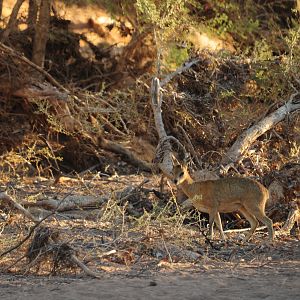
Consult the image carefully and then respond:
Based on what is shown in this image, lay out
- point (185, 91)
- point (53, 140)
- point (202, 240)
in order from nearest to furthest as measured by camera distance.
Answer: point (202, 240)
point (185, 91)
point (53, 140)

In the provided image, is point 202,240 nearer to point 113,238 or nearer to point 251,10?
point 113,238

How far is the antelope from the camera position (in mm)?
10672

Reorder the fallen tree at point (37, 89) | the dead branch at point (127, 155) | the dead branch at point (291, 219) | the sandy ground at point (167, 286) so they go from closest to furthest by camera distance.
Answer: the sandy ground at point (167, 286)
the dead branch at point (291, 219)
the fallen tree at point (37, 89)
the dead branch at point (127, 155)

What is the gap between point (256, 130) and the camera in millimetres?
12781

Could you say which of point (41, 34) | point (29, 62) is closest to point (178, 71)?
point (29, 62)

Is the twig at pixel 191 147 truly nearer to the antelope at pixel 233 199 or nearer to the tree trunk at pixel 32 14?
the antelope at pixel 233 199

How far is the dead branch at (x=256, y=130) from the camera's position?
40.5 feet

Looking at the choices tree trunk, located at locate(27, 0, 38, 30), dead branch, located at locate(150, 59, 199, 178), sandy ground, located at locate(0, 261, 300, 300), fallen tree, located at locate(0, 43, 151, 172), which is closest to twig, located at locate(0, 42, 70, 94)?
fallen tree, located at locate(0, 43, 151, 172)

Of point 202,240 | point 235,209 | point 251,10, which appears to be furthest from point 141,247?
point 251,10

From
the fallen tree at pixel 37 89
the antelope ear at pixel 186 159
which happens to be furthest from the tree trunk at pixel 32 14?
the antelope ear at pixel 186 159

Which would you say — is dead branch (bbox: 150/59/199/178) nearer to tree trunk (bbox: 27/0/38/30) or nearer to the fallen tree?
the fallen tree

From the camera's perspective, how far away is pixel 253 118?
13609 mm

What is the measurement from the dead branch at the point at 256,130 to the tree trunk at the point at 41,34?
4967mm

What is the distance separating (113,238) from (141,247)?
0.52 meters
